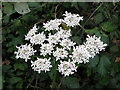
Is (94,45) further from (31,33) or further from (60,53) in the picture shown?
(31,33)

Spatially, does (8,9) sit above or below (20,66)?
above

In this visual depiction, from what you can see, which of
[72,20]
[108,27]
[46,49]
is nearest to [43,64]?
[46,49]

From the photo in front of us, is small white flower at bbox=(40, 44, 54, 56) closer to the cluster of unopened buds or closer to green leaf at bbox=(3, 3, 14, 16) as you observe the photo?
the cluster of unopened buds

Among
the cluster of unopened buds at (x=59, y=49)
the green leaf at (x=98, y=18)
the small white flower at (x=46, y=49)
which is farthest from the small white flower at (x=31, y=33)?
the green leaf at (x=98, y=18)

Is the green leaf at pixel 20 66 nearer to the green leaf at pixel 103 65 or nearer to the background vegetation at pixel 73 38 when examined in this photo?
the background vegetation at pixel 73 38

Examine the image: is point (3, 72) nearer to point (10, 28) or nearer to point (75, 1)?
point (10, 28)

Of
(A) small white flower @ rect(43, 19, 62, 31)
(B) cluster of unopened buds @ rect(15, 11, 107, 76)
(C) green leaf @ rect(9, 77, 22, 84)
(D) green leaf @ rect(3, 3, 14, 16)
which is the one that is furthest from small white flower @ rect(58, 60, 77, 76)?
(D) green leaf @ rect(3, 3, 14, 16)

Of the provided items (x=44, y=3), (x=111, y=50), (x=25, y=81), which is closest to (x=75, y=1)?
(x=44, y=3)
